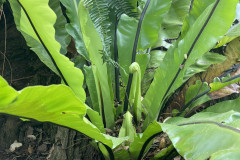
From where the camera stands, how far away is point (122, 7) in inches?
44.3

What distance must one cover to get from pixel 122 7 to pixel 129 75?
29cm

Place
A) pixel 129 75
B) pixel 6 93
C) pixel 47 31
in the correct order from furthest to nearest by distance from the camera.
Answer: pixel 129 75 → pixel 47 31 → pixel 6 93

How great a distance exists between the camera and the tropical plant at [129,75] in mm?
663

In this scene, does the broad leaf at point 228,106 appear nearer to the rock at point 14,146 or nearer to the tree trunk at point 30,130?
the tree trunk at point 30,130

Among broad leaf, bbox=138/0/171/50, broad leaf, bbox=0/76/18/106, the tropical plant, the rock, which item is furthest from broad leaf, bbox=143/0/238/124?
the rock

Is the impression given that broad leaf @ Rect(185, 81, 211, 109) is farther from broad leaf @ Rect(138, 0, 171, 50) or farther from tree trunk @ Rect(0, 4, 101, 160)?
tree trunk @ Rect(0, 4, 101, 160)

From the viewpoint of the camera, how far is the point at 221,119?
738mm

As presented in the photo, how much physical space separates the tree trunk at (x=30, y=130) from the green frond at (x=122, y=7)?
522 mm

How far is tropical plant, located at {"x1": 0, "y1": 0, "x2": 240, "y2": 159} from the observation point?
0.66m

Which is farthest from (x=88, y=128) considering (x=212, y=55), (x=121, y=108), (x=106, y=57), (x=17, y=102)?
(x=212, y=55)

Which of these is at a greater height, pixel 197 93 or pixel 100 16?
pixel 100 16

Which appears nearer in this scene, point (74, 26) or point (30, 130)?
point (74, 26)

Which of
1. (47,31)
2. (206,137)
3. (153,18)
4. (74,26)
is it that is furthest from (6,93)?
(153,18)

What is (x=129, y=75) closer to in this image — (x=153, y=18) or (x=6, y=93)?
(x=153, y=18)
